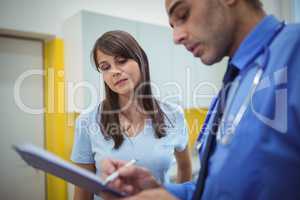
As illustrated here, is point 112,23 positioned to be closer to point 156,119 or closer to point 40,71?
point 40,71

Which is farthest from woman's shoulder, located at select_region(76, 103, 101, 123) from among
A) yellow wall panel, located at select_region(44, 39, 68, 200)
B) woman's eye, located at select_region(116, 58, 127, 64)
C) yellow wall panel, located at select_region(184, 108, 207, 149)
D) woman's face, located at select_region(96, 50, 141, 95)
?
yellow wall panel, located at select_region(184, 108, 207, 149)

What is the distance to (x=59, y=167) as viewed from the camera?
58 cm

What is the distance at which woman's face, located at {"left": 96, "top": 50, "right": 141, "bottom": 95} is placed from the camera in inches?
47.5

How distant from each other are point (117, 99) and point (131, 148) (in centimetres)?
26

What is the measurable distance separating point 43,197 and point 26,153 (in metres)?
1.46

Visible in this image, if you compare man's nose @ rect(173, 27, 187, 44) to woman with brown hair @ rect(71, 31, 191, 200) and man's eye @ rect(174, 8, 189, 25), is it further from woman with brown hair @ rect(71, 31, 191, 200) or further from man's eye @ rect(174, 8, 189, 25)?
woman with brown hair @ rect(71, 31, 191, 200)

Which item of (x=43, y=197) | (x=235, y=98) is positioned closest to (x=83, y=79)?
(x=43, y=197)

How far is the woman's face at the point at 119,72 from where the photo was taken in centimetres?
121

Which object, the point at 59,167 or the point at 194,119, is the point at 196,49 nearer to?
the point at 59,167

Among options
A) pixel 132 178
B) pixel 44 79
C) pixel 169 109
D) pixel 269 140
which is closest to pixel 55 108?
pixel 44 79

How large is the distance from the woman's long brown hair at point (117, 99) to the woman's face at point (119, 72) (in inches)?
0.8

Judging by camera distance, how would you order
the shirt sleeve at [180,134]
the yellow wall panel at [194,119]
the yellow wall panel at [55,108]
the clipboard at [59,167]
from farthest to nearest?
the yellow wall panel at [194,119] → the yellow wall panel at [55,108] → the shirt sleeve at [180,134] → the clipboard at [59,167]

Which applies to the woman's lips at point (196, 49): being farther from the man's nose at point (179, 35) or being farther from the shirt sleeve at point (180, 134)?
the shirt sleeve at point (180, 134)

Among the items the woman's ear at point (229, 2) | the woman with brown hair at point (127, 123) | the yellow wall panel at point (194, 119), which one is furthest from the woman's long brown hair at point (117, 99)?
the yellow wall panel at point (194, 119)
